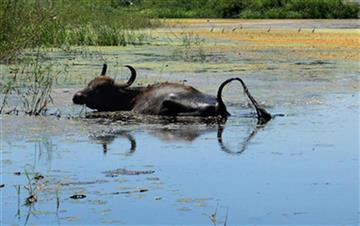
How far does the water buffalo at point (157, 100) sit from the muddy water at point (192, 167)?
0.66 feet

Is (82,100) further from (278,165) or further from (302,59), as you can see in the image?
(302,59)

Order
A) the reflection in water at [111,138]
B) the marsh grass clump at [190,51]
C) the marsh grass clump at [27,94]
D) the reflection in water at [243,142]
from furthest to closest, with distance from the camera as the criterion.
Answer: the marsh grass clump at [190,51], the marsh grass clump at [27,94], the reflection in water at [111,138], the reflection in water at [243,142]

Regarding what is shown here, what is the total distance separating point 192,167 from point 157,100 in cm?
295

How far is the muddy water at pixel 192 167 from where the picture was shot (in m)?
5.70

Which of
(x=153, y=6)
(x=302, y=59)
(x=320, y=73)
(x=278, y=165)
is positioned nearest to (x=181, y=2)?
(x=153, y=6)

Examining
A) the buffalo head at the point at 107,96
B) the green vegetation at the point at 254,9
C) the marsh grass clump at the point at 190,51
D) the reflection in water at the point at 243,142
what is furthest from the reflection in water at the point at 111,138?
the green vegetation at the point at 254,9

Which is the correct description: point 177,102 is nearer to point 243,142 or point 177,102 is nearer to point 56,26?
point 243,142

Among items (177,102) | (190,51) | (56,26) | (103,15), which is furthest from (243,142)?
(103,15)

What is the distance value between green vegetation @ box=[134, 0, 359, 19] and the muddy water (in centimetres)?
3625

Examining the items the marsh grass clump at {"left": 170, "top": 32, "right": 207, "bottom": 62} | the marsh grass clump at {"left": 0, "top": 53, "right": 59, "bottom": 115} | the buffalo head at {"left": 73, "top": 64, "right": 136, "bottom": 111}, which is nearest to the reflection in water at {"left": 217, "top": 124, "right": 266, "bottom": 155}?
the buffalo head at {"left": 73, "top": 64, "right": 136, "bottom": 111}

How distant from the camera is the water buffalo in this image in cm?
991

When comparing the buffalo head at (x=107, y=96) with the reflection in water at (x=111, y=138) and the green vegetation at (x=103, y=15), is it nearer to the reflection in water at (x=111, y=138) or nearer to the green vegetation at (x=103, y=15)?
the reflection in water at (x=111, y=138)

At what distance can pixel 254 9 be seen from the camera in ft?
164

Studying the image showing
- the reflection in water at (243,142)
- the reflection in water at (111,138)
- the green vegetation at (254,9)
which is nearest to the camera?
the reflection in water at (243,142)
